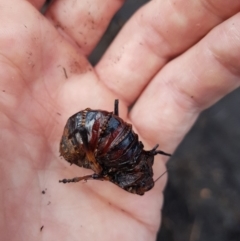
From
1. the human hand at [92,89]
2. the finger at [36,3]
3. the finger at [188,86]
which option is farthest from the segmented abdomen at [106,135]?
the finger at [36,3]

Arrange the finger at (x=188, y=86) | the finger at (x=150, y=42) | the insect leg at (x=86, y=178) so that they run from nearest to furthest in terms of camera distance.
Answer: the insect leg at (x=86, y=178)
the finger at (x=188, y=86)
the finger at (x=150, y=42)

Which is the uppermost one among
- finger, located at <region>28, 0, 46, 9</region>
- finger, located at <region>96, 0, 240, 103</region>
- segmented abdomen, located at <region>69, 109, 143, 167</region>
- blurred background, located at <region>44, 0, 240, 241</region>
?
finger, located at <region>96, 0, 240, 103</region>

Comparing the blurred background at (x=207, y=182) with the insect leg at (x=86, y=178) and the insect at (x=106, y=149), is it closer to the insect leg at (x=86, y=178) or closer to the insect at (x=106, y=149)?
the insect at (x=106, y=149)

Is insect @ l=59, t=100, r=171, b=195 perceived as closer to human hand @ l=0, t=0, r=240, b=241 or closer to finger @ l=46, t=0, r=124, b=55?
human hand @ l=0, t=0, r=240, b=241

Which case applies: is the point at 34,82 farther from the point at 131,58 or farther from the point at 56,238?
the point at 56,238

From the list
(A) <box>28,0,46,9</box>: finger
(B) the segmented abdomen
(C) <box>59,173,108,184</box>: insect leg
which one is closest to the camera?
(B) the segmented abdomen

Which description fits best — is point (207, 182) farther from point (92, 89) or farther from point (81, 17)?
point (81, 17)

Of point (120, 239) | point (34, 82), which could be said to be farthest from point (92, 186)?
point (34, 82)

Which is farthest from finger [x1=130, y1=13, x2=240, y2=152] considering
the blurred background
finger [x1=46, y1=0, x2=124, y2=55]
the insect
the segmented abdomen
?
the blurred background
